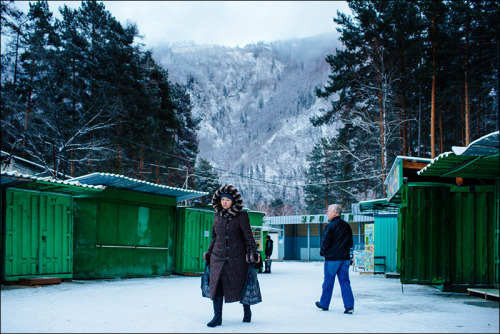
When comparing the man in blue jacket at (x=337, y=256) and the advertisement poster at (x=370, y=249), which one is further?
the advertisement poster at (x=370, y=249)

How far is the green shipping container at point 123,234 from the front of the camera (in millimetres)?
14141

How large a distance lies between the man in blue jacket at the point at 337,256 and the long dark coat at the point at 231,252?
1.74m

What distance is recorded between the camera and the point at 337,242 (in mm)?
7949

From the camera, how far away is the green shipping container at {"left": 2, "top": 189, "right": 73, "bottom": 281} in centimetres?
1141

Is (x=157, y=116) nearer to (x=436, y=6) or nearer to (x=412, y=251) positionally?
(x=436, y=6)

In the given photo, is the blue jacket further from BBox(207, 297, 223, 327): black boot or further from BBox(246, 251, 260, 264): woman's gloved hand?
BBox(207, 297, 223, 327): black boot

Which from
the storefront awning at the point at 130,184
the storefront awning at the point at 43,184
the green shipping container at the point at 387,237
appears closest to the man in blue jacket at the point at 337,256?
the storefront awning at the point at 43,184

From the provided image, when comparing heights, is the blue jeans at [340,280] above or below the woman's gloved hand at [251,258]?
below

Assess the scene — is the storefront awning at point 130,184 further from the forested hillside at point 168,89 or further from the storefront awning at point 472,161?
the forested hillside at point 168,89

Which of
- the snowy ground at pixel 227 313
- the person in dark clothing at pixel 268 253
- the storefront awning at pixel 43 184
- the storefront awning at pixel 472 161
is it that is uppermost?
the storefront awning at pixel 472 161

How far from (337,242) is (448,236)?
387 cm

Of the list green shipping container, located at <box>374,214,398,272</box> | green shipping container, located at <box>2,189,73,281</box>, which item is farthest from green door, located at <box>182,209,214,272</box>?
green shipping container, located at <box>374,214,398,272</box>

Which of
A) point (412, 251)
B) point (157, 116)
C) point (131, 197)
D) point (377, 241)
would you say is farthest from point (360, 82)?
point (412, 251)

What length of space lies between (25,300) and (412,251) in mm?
7490
